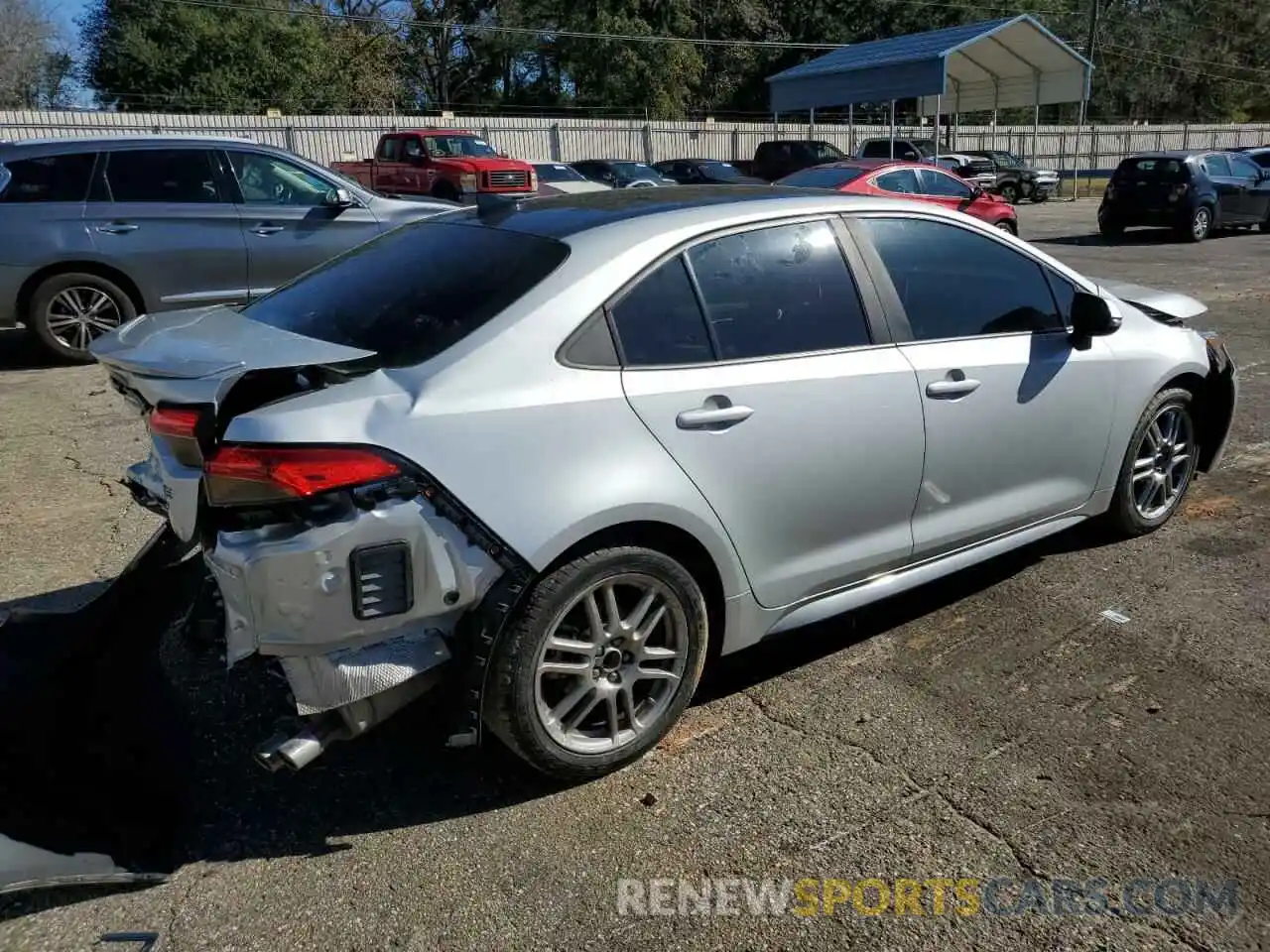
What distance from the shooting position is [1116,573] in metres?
4.39

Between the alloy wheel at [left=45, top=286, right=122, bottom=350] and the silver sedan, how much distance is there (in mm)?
5630

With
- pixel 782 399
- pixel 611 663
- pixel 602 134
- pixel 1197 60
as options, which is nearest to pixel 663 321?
pixel 782 399

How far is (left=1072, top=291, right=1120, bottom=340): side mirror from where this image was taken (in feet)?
13.2

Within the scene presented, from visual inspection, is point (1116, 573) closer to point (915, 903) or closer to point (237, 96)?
point (915, 903)

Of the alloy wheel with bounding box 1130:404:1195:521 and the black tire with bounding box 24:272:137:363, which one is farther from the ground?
the black tire with bounding box 24:272:137:363

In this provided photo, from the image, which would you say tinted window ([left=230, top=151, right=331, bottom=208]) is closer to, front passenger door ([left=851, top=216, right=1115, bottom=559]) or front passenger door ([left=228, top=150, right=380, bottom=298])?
front passenger door ([left=228, top=150, right=380, bottom=298])

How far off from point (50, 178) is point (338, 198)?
2.19 metres

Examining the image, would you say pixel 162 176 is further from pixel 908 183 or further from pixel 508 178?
pixel 508 178

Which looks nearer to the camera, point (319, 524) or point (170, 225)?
point (319, 524)

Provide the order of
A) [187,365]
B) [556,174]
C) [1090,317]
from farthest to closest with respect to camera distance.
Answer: [556,174]
[1090,317]
[187,365]

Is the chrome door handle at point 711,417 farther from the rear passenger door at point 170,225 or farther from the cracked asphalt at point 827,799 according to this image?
the rear passenger door at point 170,225

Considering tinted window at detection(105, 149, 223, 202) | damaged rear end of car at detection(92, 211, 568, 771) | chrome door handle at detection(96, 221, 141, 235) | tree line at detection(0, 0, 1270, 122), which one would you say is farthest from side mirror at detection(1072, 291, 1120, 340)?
tree line at detection(0, 0, 1270, 122)

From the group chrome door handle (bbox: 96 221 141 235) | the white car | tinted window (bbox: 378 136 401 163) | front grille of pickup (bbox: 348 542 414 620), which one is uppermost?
tinted window (bbox: 378 136 401 163)

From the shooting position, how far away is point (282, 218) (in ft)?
29.1
